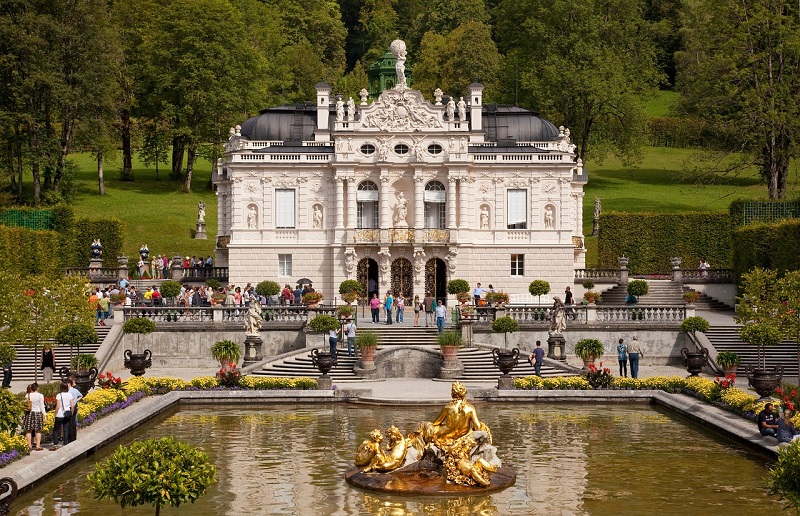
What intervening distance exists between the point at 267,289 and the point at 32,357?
1390 centimetres

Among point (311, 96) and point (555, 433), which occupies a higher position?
point (311, 96)

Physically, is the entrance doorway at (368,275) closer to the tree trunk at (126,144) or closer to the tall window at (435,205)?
the tall window at (435,205)

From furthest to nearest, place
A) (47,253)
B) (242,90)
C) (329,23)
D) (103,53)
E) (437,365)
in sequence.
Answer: (329,23), (242,90), (103,53), (47,253), (437,365)

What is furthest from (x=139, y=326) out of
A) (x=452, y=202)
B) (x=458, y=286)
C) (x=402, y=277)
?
(x=452, y=202)

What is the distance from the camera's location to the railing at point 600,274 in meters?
58.4

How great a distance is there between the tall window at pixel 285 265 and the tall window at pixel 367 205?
376 cm

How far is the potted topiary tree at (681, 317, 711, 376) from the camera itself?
3794 cm

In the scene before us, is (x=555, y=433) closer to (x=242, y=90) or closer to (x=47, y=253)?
(x=47, y=253)

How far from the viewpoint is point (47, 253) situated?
56.7m

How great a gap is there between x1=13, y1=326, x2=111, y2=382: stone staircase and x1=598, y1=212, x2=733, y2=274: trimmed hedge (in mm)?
28537

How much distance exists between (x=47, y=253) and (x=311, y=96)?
1791 inches

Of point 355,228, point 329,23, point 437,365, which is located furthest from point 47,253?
point 329,23

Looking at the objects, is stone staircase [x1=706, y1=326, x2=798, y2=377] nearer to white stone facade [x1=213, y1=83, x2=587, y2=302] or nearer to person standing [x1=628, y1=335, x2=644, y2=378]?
person standing [x1=628, y1=335, x2=644, y2=378]

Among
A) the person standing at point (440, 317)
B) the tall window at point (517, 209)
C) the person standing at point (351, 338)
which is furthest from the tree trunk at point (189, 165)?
the person standing at point (351, 338)
